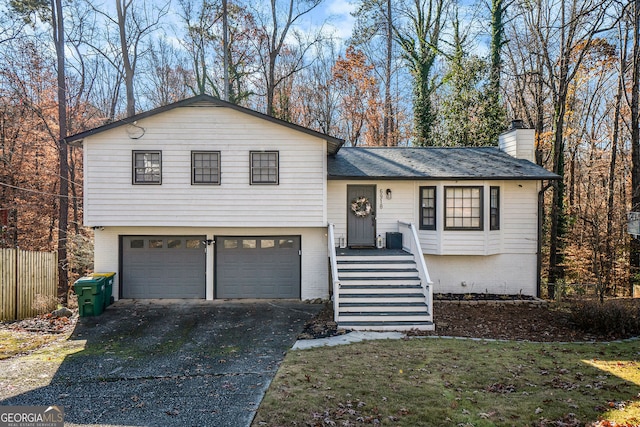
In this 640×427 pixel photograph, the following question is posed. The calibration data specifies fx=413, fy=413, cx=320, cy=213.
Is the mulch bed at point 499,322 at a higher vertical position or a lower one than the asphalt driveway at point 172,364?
lower

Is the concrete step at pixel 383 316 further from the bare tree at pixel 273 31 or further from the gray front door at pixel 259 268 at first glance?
the bare tree at pixel 273 31

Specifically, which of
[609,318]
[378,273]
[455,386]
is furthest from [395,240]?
[455,386]

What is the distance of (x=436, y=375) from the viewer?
6.64m

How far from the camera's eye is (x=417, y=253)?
11461 mm

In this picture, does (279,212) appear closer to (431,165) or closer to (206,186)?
(206,186)

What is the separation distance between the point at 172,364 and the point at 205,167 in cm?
626

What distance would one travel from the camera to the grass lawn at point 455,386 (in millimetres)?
5207

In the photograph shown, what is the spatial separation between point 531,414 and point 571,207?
1965cm

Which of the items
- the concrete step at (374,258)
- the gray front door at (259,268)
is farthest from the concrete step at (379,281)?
the gray front door at (259,268)

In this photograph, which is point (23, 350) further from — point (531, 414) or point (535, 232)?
point (535, 232)

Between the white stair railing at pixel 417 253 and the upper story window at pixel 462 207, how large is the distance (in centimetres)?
129

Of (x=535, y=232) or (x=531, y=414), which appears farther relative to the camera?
(x=535, y=232)

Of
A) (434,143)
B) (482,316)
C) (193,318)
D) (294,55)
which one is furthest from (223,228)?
(294,55)

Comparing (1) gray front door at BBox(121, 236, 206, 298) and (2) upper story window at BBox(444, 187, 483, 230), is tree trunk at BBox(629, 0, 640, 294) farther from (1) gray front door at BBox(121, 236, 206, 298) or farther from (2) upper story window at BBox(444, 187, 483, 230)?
(1) gray front door at BBox(121, 236, 206, 298)
